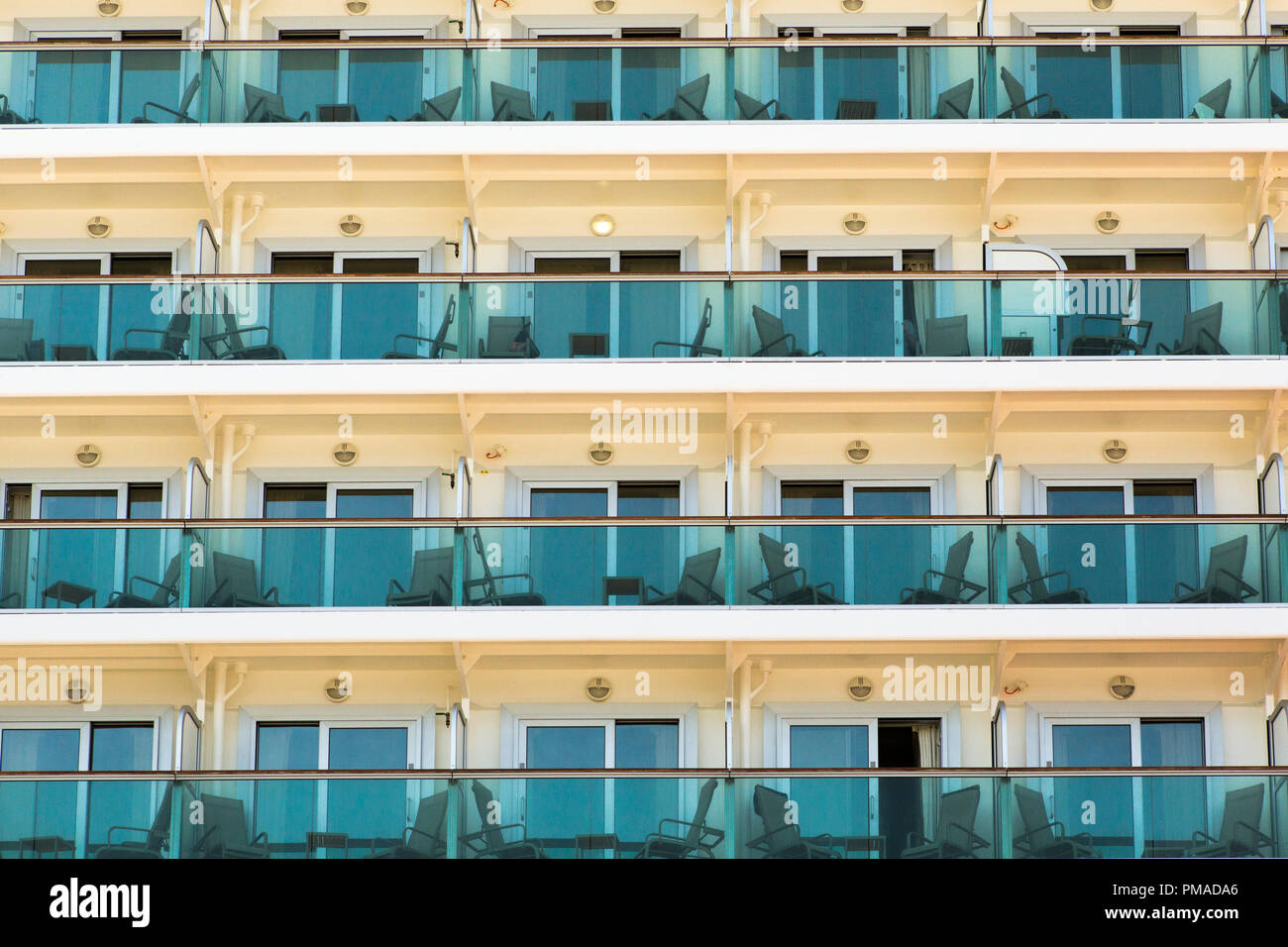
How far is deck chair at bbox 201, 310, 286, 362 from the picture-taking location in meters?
18.2

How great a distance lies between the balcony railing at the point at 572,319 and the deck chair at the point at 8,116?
163 cm

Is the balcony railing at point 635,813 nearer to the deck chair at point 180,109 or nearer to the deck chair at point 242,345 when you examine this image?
the deck chair at point 242,345

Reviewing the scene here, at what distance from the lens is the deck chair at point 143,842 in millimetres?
16359

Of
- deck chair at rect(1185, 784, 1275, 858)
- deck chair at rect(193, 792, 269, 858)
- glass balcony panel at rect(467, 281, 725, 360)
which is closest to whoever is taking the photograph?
deck chair at rect(1185, 784, 1275, 858)

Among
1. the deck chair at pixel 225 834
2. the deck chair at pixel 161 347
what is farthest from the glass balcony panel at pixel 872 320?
the deck chair at pixel 225 834

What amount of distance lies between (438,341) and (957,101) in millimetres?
4800

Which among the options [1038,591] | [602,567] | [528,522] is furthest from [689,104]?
[1038,591]

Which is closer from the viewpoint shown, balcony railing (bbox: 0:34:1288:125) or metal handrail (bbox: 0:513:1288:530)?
metal handrail (bbox: 0:513:1288:530)

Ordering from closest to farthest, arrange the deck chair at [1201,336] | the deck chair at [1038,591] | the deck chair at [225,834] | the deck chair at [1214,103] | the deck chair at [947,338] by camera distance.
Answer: the deck chair at [225,834]
the deck chair at [1038,591]
the deck chair at [1201,336]
the deck chair at [947,338]
the deck chair at [1214,103]

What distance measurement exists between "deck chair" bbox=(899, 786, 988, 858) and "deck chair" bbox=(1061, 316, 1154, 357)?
3.85m

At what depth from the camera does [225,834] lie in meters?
16.4

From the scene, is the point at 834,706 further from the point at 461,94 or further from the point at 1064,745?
the point at 461,94

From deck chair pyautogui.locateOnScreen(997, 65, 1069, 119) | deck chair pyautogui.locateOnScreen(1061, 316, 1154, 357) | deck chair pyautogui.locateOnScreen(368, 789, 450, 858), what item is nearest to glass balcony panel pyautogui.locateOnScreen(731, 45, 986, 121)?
deck chair pyautogui.locateOnScreen(997, 65, 1069, 119)

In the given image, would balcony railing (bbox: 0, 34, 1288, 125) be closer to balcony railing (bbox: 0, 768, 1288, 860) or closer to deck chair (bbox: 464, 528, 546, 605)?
deck chair (bbox: 464, 528, 546, 605)
